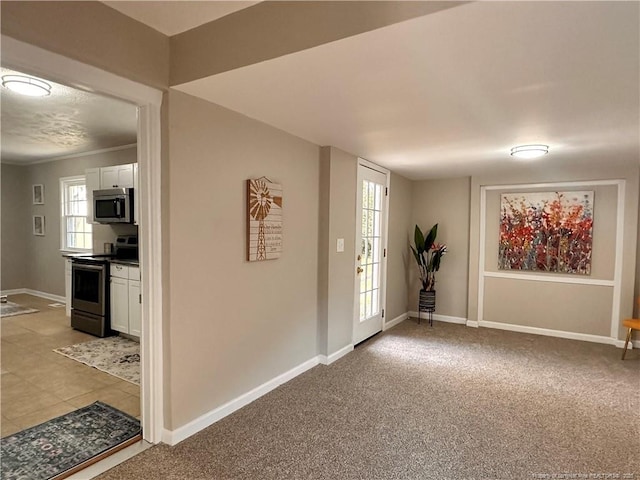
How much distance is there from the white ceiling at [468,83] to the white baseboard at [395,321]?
2.51 metres

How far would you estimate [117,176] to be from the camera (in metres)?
4.52

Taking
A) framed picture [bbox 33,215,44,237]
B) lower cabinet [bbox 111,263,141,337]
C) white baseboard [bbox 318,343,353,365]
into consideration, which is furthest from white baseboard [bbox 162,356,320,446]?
framed picture [bbox 33,215,44,237]

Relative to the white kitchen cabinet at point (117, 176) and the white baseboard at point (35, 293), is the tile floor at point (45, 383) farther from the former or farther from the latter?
the white kitchen cabinet at point (117, 176)

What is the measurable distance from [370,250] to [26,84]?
11.5ft

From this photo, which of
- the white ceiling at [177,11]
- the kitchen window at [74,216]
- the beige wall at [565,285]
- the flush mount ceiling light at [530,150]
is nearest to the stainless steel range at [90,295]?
the kitchen window at [74,216]

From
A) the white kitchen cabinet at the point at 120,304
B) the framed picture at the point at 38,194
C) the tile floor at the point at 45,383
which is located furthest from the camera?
the framed picture at the point at 38,194

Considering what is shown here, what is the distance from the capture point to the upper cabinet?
171 inches

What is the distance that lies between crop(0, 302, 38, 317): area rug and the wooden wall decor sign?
462 centimetres

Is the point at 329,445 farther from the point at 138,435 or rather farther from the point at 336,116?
the point at 336,116

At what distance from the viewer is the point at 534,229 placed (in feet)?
15.6

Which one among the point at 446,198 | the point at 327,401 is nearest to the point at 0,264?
the point at 327,401

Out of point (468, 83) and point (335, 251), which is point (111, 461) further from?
point (468, 83)

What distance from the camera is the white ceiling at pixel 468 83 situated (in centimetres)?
140

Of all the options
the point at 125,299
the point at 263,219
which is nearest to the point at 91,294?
the point at 125,299
